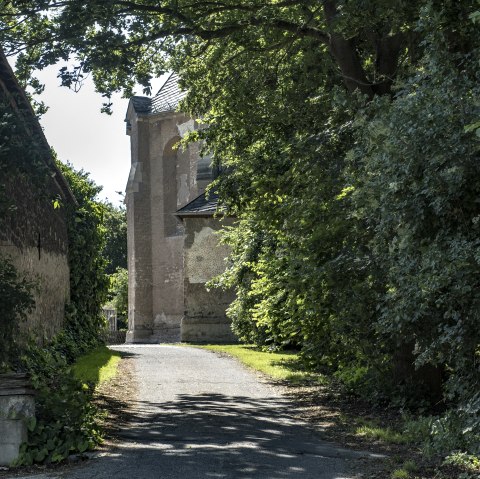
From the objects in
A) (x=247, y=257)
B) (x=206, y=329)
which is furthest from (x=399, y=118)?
(x=206, y=329)

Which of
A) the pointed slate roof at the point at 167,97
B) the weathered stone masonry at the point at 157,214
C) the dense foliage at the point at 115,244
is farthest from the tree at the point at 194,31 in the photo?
the dense foliage at the point at 115,244

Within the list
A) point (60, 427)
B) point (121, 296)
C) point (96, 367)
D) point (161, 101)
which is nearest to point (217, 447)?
Answer: point (60, 427)

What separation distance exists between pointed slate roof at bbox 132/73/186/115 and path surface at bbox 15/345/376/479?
33.2 metres

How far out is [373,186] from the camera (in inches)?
380

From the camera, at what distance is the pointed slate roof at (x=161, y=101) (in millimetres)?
49562

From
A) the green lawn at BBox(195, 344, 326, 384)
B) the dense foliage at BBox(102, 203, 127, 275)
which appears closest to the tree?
the green lawn at BBox(195, 344, 326, 384)

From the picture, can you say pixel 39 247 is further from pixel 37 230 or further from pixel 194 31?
pixel 194 31

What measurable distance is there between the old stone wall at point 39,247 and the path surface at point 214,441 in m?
2.89

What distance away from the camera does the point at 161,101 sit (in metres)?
50.7

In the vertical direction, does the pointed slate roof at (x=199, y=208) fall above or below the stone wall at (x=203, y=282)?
above

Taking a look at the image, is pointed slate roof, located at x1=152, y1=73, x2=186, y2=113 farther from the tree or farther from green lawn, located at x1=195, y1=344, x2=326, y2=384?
the tree

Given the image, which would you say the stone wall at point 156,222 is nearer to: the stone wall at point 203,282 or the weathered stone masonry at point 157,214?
the weathered stone masonry at point 157,214

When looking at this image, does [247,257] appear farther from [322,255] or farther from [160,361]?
[322,255]

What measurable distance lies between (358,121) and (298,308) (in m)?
5.06
